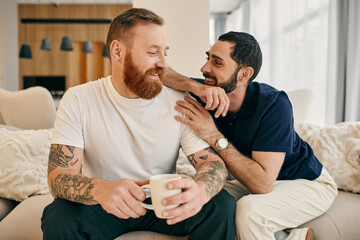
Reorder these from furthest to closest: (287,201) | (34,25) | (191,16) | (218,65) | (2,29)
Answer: (34,25), (2,29), (191,16), (218,65), (287,201)

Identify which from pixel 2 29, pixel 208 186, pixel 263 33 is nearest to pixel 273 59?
pixel 263 33

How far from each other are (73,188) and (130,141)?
1.11 feet

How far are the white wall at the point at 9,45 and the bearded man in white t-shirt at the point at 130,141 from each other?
22.8 feet

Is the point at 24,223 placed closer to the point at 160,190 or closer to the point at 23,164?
the point at 23,164

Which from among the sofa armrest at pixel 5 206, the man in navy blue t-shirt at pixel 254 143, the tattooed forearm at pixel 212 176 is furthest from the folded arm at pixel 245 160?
the sofa armrest at pixel 5 206

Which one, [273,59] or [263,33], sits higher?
[263,33]

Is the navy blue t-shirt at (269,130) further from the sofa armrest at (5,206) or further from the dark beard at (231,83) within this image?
the sofa armrest at (5,206)

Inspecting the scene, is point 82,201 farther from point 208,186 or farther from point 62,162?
point 208,186

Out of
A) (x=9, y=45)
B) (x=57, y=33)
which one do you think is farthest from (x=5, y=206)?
(x=57, y=33)

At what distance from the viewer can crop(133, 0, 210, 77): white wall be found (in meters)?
2.49

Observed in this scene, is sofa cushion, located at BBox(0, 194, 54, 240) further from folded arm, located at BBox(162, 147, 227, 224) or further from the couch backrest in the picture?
the couch backrest

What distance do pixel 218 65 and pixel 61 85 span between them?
7212 mm

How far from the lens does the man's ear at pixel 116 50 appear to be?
56.5 inches

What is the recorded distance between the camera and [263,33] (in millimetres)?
6598
